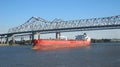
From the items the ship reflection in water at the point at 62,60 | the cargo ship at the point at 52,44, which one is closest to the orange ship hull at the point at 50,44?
the cargo ship at the point at 52,44

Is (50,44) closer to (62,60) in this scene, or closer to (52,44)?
(52,44)

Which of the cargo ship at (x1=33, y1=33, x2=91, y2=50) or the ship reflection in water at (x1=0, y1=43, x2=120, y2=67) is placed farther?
the cargo ship at (x1=33, y1=33, x2=91, y2=50)

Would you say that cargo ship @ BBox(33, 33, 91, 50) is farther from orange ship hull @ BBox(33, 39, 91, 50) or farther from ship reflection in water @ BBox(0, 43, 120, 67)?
ship reflection in water @ BBox(0, 43, 120, 67)

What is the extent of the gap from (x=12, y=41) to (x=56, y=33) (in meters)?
24.8

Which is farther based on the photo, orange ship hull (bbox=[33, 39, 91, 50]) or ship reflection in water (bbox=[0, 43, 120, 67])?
orange ship hull (bbox=[33, 39, 91, 50])

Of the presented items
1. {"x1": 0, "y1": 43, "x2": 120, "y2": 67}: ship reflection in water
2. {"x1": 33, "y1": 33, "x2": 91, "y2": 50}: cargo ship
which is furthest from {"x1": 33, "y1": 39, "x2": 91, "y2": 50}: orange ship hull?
{"x1": 0, "y1": 43, "x2": 120, "y2": 67}: ship reflection in water

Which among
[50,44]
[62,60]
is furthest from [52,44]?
[62,60]

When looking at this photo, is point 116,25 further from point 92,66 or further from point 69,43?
point 92,66

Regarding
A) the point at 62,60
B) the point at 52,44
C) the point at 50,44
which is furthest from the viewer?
the point at 52,44

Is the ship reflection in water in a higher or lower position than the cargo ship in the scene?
lower

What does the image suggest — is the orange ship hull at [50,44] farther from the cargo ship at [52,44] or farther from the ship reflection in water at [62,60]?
the ship reflection in water at [62,60]

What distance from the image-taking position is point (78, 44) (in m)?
79.1

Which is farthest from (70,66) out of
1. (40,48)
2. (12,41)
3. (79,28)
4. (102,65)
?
(12,41)

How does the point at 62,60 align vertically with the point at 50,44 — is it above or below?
below
